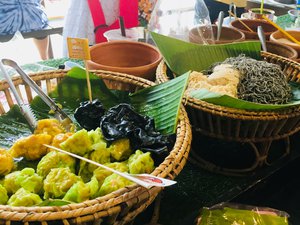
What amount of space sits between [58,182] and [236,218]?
23.0 inches

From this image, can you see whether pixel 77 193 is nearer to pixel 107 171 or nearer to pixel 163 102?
pixel 107 171

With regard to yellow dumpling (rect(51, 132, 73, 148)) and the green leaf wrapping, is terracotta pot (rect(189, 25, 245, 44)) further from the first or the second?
yellow dumpling (rect(51, 132, 73, 148))

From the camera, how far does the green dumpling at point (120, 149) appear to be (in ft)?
3.30

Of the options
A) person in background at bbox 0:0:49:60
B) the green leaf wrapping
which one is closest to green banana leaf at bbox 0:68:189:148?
the green leaf wrapping

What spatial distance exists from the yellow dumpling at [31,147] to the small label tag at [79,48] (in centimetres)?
33

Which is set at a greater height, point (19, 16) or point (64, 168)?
point (19, 16)

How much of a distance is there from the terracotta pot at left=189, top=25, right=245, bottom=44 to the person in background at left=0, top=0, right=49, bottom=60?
2.52 m

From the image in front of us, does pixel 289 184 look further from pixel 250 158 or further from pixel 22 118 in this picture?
pixel 22 118

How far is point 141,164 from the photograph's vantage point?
92 cm

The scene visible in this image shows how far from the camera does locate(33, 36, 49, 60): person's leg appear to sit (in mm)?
4293

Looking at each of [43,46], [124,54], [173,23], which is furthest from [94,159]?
[43,46]

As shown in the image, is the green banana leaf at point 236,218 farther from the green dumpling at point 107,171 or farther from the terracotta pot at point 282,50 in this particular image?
the terracotta pot at point 282,50

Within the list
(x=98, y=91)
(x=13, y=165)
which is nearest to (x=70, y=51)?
(x=98, y=91)

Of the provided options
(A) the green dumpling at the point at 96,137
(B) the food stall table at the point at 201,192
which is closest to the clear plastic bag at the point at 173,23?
(B) the food stall table at the point at 201,192
